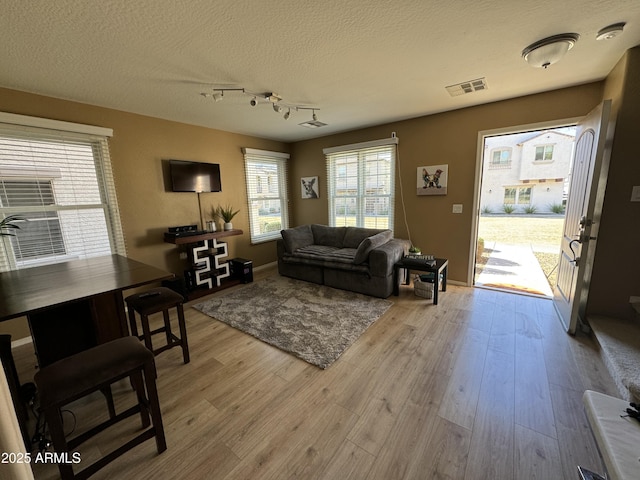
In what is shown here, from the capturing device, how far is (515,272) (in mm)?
4242

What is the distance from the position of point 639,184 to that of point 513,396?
2202 millimetres

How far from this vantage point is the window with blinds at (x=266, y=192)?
4836 mm

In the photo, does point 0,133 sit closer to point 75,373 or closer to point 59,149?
point 59,149

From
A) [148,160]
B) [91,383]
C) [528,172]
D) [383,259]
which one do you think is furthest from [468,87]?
[528,172]

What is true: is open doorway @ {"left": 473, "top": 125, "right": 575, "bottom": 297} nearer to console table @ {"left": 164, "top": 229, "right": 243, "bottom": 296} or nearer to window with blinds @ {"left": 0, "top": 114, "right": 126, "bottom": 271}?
console table @ {"left": 164, "top": 229, "right": 243, "bottom": 296}

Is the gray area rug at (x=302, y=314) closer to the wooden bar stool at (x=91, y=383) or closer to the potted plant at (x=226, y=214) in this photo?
the potted plant at (x=226, y=214)

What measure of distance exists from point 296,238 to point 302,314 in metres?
1.67

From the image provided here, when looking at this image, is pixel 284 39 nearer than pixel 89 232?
Yes

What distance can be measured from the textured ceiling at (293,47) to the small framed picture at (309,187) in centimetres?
219

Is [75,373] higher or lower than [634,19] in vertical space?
lower

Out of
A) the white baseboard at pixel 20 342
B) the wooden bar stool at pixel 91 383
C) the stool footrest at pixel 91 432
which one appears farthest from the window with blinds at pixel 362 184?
the white baseboard at pixel 20 342

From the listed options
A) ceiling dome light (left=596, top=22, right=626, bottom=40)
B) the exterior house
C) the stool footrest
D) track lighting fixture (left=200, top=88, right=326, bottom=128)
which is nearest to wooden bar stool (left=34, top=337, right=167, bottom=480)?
the stool footrest

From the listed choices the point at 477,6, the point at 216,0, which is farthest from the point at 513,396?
the point at 216,0

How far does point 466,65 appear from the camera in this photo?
7.53 ft
